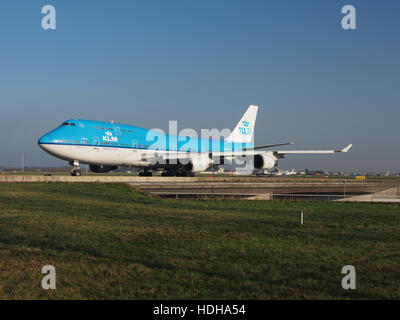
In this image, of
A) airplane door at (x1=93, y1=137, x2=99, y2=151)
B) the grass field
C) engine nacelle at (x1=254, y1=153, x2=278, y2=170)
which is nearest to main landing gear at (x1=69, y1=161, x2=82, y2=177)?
airplane door at (x1=93, y1=137, x2=99, y2=151)

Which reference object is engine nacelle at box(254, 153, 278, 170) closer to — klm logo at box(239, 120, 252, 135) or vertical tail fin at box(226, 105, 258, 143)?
vertical tail fin at box(226, 105, 258, 143)

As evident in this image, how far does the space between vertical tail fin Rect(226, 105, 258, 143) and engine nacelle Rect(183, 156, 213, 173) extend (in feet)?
48.4

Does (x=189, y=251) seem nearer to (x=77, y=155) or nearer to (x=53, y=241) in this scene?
(x=53, y=241)

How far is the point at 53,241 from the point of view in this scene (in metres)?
11.9

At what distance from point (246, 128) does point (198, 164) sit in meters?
18.9

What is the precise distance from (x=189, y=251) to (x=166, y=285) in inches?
123

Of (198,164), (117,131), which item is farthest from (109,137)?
(198,164)

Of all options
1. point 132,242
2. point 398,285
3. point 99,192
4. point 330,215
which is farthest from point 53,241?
point 99,192

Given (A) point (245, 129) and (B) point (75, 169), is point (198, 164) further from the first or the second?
(A) point (245, 129)

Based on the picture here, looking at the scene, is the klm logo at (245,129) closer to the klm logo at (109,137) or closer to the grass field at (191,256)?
the klm logo at (109,137)

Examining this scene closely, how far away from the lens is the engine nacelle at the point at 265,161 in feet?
164

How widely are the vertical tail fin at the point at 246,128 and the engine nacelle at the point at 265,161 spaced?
13110 millimetres

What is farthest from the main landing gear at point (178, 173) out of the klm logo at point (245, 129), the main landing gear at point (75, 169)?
the klm logo at point (245, 129)

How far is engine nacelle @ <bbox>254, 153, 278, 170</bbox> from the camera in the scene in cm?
5000
